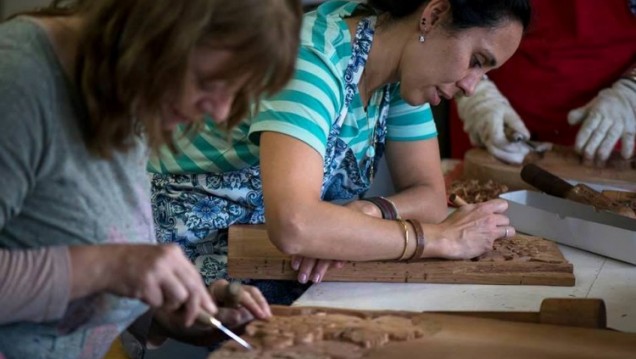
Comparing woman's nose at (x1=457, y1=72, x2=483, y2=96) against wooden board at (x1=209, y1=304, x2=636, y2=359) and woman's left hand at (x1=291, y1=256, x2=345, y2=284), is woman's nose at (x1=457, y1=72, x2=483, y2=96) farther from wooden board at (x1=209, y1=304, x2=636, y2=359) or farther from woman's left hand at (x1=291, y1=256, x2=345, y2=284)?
wooden board at (x1=209, y1=304, x2=636, y2=359)

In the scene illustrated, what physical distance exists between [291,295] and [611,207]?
0.66 metres

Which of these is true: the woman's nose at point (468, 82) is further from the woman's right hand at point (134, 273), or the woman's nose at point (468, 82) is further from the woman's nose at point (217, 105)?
the woman's right hand at point (134, 273)

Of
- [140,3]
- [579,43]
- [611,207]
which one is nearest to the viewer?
[140,3]

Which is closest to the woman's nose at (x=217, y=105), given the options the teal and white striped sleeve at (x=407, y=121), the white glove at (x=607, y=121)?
the teal and white striped sleeve at (x=407, y=121)

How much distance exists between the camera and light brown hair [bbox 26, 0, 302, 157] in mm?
993

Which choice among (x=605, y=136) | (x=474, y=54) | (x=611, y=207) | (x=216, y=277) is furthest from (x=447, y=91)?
(x=605, y=136)

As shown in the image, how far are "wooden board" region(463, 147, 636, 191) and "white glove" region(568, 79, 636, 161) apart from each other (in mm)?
43

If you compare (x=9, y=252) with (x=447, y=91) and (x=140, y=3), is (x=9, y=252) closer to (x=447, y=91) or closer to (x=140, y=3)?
(x=140, y=3)

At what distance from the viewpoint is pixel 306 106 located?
5.29 feet

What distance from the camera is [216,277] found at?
178cm

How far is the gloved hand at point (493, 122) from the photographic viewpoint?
7.70 feet

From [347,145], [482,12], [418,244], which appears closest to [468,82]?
[482,12]

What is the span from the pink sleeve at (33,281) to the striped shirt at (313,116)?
0.58m

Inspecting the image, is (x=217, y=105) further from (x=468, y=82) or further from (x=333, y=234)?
(x=468, y=82)
